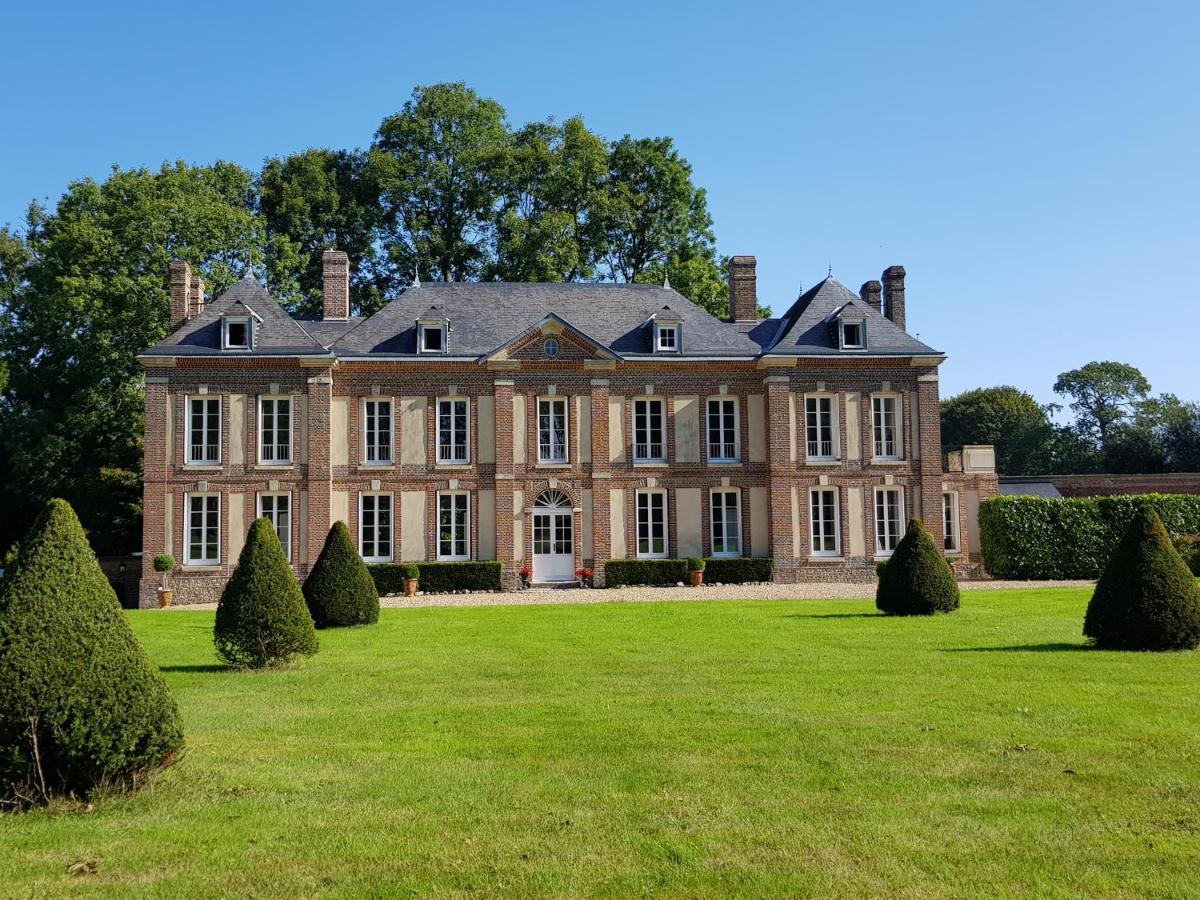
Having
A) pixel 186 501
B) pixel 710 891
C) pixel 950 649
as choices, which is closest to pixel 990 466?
pixel 950 649

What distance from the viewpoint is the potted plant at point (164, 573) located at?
2848cm

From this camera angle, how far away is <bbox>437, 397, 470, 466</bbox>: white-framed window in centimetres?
3089

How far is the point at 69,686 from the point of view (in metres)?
6.94

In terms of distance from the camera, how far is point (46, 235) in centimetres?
4012

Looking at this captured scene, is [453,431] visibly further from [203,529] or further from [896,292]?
[896,292]

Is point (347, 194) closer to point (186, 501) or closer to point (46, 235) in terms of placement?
point (46, 235)

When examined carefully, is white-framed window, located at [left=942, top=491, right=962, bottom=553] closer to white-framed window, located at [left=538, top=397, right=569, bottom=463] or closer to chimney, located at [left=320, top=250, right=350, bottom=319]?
white-framed window, located at [left=538, top=397, right=569, bottom=463]

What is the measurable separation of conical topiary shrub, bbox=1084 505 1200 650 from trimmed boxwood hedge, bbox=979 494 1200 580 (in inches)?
736

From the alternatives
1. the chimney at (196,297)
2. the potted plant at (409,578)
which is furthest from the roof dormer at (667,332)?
the chimney at (196,297)

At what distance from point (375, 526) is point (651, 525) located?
320 inches

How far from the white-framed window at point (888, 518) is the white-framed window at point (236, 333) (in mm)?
18974

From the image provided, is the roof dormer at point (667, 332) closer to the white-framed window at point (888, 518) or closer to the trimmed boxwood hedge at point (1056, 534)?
the white-framed window at point (888, 518)

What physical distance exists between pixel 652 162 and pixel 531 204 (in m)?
5.50

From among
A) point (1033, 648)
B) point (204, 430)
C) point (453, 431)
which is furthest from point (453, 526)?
point (1033, 648)
